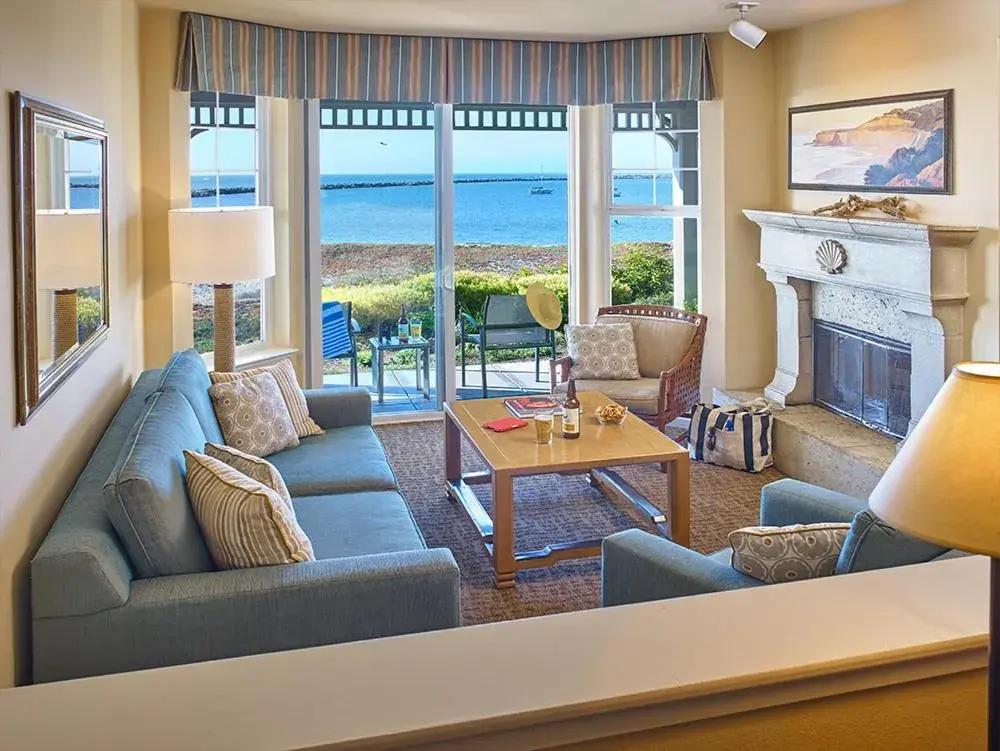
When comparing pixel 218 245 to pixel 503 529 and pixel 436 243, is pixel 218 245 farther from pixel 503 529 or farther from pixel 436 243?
pixel 503 529

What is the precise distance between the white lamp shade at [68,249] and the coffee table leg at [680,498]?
88.5 inches

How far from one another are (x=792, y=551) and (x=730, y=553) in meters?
0.35

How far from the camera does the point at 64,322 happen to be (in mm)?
2695

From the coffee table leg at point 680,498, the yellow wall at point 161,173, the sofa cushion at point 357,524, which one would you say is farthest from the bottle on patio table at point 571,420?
the yellow wall at point 161,173

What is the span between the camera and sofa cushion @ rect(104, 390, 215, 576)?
219 cm

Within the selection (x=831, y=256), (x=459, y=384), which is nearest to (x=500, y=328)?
(x=459, y=384)

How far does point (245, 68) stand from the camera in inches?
209

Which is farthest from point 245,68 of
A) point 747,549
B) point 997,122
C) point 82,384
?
point 747,549

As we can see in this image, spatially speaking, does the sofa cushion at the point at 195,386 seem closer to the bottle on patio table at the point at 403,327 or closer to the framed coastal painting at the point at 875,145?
the bottle on patio table at the point at 403,327

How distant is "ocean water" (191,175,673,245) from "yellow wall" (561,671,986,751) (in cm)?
513

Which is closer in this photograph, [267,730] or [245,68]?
[267,730]

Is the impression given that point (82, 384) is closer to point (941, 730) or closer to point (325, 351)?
point (941, 730)

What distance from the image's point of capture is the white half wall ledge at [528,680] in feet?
3.84

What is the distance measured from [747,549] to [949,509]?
3.99 feet
